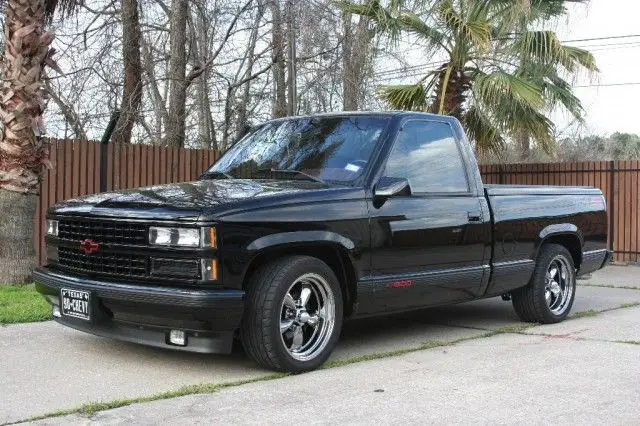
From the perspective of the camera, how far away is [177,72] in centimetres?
1462

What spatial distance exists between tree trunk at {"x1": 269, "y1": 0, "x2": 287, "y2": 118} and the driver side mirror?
10.1 metres

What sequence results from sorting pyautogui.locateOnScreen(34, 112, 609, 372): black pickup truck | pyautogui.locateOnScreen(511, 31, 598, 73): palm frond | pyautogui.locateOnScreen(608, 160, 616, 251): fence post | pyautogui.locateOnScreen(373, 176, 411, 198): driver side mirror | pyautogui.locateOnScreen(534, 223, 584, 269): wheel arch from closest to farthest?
pyautogui.locateOnScreen(34, 112, 609, 372): black pickup truck, pyautogui.locateOnScreen(373, 176, 411, 198): driver side mirror, pyautogui.locateOnScreen(534, 223, 584, 269): wheel arch, pyautogui.locateOnScreen(511, 31, 598, 73): palm frond, pyautogui.locateOnScreen(608, 160, 616, 251): fence post

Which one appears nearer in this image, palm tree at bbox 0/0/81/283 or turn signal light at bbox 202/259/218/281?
turn signal light at bbox 202/259/218/281

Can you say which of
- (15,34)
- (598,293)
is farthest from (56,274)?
(598,293)

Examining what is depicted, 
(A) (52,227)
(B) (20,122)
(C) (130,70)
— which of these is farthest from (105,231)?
(C) (130,70)

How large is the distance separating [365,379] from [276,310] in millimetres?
804

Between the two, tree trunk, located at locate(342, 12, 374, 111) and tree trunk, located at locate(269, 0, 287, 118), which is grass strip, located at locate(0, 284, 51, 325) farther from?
tree trunk, located at locate(342, 12, 374, 111)

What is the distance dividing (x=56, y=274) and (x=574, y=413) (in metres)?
3.66

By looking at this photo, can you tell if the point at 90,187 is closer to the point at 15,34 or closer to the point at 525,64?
the point at 15,34

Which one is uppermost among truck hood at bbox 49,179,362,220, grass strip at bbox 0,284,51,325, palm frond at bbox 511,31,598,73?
palm frond at bbox 511,31,598,73

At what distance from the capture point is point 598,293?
405 inches

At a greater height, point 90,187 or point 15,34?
point 15,34

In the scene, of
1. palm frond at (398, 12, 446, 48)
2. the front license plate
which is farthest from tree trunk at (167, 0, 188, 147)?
the front license plate

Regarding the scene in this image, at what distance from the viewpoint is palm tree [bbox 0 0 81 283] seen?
8.73 m
